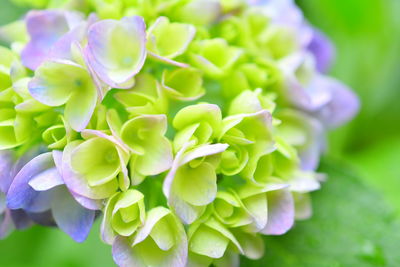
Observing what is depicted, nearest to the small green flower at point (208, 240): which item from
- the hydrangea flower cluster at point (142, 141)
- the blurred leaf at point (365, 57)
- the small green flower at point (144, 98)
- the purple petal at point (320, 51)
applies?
the hydrangea flower cluster at point (142, 141)

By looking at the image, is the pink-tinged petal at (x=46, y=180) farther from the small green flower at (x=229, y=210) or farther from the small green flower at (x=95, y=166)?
the small green flower at (x=229, y=210)

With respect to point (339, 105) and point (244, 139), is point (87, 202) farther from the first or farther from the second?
point (339, 105)

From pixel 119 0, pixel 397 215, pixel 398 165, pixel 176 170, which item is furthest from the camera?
pixel 398 165

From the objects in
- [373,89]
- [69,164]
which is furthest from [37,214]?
[373,89]

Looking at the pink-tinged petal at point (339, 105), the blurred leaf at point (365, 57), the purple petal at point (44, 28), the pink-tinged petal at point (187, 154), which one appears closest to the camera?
the pink-tinged petal at point (187, 154)

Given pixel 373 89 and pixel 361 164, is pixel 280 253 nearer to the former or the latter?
pixel 361 164

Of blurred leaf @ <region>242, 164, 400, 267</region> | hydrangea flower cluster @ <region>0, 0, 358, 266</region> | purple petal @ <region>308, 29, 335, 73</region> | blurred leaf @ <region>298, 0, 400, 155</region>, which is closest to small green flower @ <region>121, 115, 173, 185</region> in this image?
hydrangea flower cluster @ <region>0, 0, 358, 266</region>
